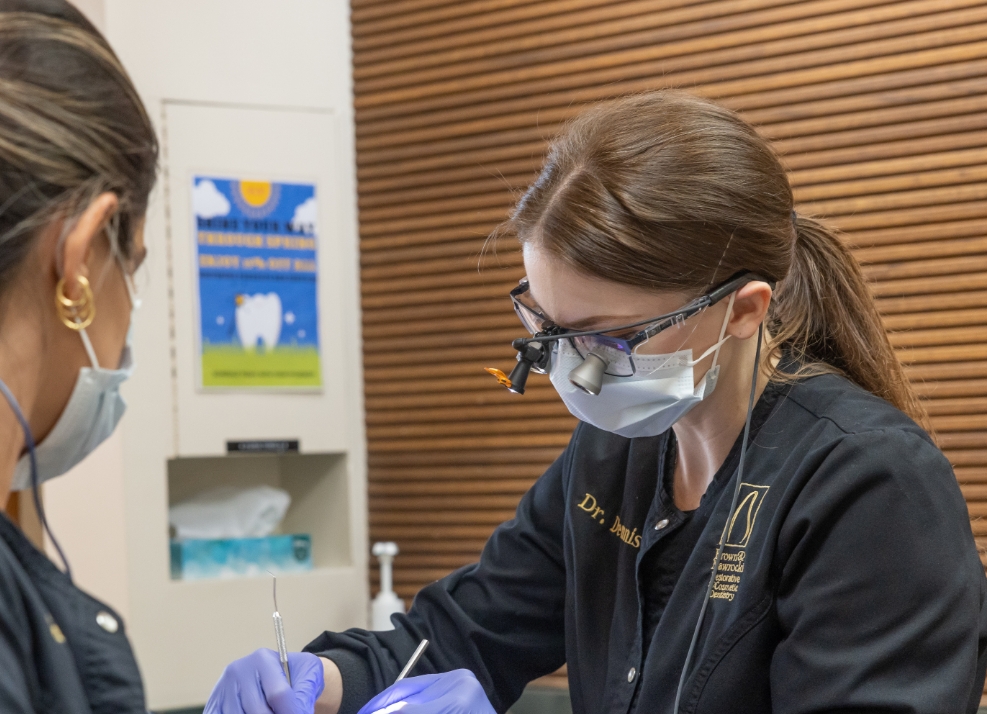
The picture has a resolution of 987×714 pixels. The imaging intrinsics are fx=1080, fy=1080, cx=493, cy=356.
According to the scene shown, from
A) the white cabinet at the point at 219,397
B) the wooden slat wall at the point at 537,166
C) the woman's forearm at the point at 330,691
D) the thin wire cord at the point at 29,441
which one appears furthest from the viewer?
the white cabinet at the point at 219,397

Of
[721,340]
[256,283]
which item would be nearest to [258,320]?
[256,283]

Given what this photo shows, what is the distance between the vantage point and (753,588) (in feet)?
3.88

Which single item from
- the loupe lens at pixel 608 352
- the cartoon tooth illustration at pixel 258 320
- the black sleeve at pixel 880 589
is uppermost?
the cartoon tooth illustration at pixel 258 320

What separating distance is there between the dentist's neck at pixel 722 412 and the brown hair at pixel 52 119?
75 cm

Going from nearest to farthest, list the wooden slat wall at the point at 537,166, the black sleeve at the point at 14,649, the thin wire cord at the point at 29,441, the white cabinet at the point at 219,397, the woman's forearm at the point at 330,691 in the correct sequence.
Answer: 1. the black sleeve at the point at 14,649
2. the thin wire cord at the point at 29,441
3. the woman's forearm at the point at 330,691
4. the wooden slat wall at the point at 537,166
5. the white cabinet at the point at 219,397

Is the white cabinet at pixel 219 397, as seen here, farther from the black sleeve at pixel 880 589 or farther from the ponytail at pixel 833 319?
the black sleeve at pixel 880 589

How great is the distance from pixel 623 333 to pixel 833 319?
30 centimetres

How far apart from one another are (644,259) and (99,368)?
0.60 metres

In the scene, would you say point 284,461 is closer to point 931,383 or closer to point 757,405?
point 931,383

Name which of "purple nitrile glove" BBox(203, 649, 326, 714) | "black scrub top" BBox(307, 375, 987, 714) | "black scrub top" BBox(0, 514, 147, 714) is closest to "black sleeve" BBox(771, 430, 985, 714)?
"black scrub top" BBox(307, 375, 987, 714)

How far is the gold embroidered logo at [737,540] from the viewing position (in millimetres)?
1216

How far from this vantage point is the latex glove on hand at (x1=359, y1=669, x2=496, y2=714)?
3.72 feet

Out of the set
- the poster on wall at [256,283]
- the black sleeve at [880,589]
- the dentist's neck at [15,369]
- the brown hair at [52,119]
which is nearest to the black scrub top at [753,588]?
the black sleeve at [880,589]

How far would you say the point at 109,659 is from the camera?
0.84m
